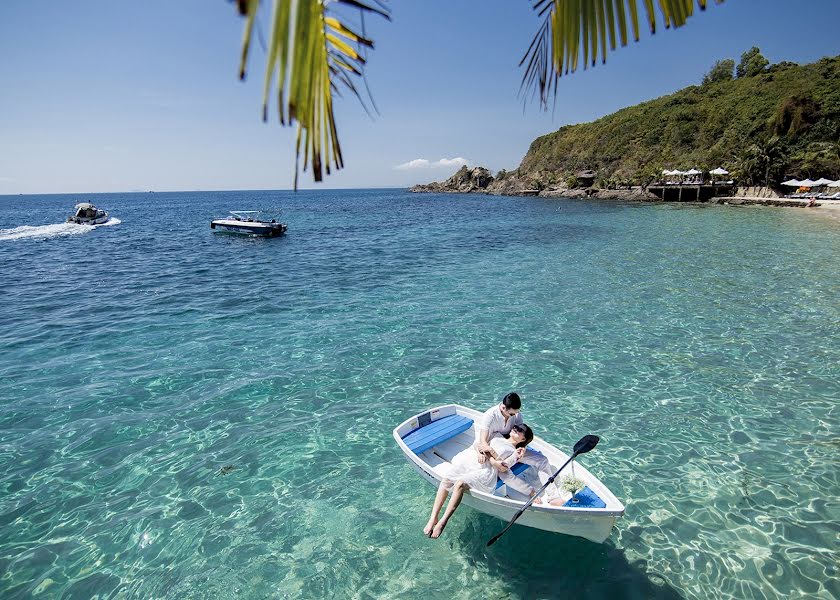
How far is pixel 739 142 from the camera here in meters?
86.4

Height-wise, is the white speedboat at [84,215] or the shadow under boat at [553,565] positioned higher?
the white speedboat at [84,215]

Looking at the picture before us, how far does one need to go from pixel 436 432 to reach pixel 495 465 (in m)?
1.59

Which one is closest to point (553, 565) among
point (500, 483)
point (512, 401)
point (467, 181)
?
point (500, 483)

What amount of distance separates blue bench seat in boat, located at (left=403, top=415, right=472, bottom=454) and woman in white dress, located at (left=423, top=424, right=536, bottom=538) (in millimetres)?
613

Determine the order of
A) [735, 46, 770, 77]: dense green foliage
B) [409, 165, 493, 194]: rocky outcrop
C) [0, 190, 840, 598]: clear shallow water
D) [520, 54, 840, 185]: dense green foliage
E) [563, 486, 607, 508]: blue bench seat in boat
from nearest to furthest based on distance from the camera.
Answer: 1. [563, 486, 607, 508]: blue bench seat in boat
2. [0, 190, 840, 598]: clear shallow water
3. [520, 54, 840, 185]: dense green foliage
4. [735, 46, 770, 77]: dense green foliage
5. [409, 165, 493, 194]: rocky outcrop

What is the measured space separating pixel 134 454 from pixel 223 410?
6.69 ft

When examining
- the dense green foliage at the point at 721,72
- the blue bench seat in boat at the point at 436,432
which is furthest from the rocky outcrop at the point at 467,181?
the blue bench seat in boat at the point at 436,432

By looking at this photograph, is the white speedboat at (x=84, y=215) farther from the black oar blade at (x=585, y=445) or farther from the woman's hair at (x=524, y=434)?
the black oar blade at (x=585, y=445)

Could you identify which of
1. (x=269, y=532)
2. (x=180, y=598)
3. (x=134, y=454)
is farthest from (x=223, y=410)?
(x=180, y=598)

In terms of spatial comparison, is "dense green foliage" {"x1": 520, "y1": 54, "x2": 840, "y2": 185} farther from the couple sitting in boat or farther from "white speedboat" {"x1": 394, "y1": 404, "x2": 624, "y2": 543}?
the couple sitting in boat

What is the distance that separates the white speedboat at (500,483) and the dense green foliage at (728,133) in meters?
76.1

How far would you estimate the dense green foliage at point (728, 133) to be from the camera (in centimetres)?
6631

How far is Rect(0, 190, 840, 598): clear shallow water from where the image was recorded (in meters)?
6.68

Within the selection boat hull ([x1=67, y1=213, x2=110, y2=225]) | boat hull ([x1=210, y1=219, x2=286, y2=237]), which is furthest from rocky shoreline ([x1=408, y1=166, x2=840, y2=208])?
boat hull ([x1=67, y1=213, x2=110, y2=225])
